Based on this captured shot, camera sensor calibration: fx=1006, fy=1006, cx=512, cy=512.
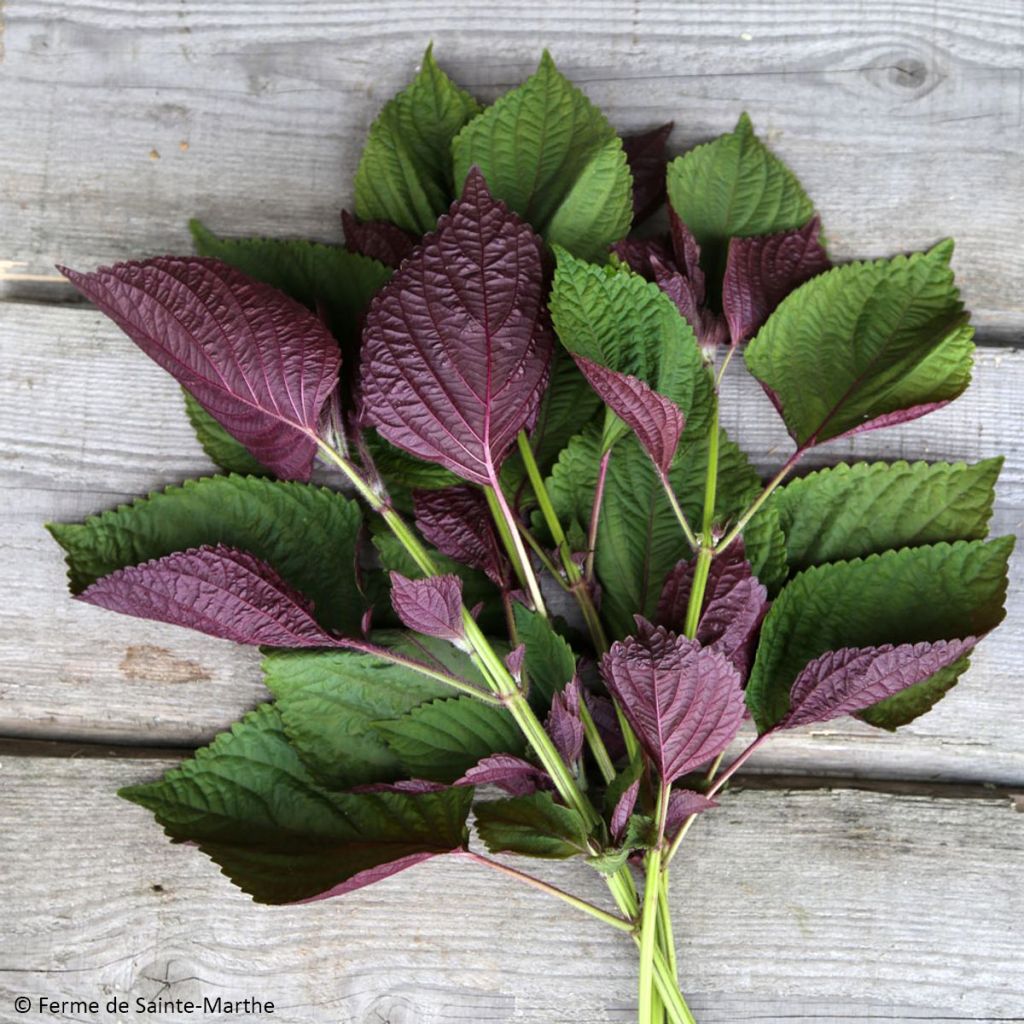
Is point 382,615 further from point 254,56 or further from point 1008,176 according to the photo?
point 1008,176

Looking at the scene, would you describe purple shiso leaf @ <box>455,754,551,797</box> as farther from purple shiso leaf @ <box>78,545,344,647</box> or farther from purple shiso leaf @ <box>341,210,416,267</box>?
purple shiso leaf @ <box>341,210,416,267</box>

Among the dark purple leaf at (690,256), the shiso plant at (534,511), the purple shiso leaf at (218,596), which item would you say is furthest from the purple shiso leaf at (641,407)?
the purple shiso leaf at (218,596)

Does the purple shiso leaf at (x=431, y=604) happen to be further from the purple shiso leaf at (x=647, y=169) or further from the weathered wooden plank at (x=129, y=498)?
the purple shiso leaf at (x=647, y=169)

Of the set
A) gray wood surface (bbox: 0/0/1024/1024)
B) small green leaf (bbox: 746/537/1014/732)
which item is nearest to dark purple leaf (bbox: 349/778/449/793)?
gray wood surface (bbox: 0/0/1024/1024)

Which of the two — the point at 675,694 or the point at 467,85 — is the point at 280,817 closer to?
the point at 675,694

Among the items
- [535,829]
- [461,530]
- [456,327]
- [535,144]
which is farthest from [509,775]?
[535,144]

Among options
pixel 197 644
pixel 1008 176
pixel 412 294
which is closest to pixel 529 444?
pixel 412 294
